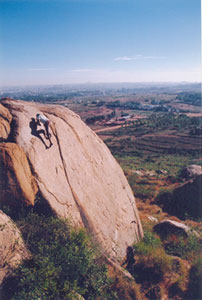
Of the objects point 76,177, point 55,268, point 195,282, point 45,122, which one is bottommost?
point 195,282

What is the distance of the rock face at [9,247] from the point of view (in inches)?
185

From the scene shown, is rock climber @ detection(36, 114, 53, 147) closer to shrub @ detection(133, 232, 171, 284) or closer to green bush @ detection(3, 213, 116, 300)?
green bush @ detection(3, 213, 116, 300)

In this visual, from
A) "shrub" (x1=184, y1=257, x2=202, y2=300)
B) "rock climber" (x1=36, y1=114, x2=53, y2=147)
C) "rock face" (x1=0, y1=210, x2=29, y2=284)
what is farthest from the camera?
"rock climber" (x1=36, y1=114, x2=53, y2=147)

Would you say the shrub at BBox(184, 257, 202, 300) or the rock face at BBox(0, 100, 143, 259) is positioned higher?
the rock face at BBox(0, 100, 143, 259)

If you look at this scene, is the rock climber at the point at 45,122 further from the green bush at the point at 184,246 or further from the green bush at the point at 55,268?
the green bush at the point at 184,246

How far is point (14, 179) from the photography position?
5.52 metres

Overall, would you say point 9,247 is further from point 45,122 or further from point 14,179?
point 45,122

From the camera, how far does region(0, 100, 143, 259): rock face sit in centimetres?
632

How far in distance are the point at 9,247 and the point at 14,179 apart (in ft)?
5.34

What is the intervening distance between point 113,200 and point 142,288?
307 cm

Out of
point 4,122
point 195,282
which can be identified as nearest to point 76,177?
point 4,122

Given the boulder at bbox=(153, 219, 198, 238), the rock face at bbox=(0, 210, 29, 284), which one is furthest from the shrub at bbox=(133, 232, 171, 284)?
the rock face at bbox=(0, 210, 29, 284)

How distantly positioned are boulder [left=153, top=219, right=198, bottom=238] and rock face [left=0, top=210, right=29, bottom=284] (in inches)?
253

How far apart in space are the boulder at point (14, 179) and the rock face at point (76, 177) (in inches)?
2.4
